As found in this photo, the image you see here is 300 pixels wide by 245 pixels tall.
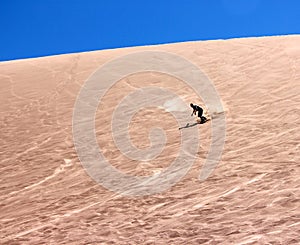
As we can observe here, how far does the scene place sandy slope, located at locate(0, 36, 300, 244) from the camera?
5598 mm

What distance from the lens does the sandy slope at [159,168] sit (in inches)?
220

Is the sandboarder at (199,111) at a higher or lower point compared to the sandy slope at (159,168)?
higher

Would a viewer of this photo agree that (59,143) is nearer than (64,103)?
Yes

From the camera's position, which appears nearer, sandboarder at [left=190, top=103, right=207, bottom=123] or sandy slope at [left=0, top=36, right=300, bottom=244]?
sandy slope at [left=0, top=36, right=300, bottom=244]

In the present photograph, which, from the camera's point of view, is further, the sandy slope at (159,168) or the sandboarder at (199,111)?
the sandboarder at (199,111)

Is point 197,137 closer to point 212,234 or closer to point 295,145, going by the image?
point 295,145

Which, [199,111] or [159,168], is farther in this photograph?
[199,111]

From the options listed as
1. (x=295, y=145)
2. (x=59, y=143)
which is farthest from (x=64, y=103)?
(x=295, y=145)

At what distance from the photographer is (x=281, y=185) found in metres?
6.36

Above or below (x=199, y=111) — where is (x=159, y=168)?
below

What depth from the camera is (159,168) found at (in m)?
7.98

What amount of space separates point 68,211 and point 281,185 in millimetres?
3072

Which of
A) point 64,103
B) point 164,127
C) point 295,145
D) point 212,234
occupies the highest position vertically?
point 64,103

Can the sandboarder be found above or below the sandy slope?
above
